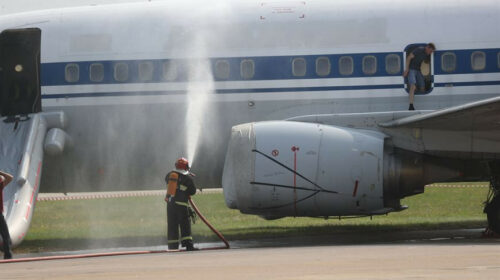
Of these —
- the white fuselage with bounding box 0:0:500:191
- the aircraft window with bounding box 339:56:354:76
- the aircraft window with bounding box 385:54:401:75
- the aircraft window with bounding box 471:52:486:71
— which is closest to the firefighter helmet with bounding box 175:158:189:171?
the white fuselage with bounding box 0:0:500:191

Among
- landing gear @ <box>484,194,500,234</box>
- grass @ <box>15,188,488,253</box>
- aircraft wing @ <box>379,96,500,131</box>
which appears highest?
aircraft wing @ <box>379,96,500,131</box>

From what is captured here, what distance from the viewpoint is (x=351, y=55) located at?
1842 cm

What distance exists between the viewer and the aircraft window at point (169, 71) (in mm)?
18703

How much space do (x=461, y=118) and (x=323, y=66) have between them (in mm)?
3297

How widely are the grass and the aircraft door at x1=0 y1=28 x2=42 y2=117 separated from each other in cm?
283

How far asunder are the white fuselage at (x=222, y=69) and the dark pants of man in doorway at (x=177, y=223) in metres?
2.43

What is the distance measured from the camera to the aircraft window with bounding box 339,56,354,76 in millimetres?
18391

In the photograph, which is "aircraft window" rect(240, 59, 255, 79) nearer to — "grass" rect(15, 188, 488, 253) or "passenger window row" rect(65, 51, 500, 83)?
"passenger window row" rect(65, 51, 500, 83)

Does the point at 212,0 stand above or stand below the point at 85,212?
above

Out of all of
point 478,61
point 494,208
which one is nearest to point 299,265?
point 494,208

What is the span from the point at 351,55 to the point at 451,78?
1.97 meters

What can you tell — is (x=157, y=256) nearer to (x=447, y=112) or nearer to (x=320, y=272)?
(x=320, y=272)

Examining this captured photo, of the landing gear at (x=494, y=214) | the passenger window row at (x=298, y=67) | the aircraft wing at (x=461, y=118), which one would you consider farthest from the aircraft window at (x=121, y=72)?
the landing gear at (x=494, y=214)

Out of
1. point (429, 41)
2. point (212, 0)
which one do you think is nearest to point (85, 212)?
point (212, 0)
